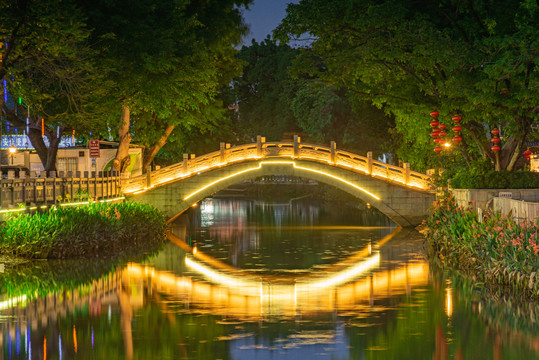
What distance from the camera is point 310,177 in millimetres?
40875

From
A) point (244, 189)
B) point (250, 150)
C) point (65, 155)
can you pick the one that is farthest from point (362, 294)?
point (244, 189)

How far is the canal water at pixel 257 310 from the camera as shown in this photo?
11.9 metres

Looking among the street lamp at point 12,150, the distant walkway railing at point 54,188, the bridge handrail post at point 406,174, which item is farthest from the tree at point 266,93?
the distant walkway railing at point 54,188

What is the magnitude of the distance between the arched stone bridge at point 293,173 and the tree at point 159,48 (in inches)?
107

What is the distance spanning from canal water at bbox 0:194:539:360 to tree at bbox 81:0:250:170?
338 inches

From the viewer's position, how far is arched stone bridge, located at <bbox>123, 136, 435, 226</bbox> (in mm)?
39250

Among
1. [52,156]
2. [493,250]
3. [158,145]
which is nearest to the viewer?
[493,250]

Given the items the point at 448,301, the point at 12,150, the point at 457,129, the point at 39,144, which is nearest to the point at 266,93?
the point at 12,150

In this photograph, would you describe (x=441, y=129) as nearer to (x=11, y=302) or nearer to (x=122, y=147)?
(x=122, y=147)

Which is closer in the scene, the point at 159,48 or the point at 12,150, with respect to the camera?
the point at 159,48

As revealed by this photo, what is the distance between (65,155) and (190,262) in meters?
24.9

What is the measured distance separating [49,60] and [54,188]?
6.36 meters

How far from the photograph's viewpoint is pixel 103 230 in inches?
1099

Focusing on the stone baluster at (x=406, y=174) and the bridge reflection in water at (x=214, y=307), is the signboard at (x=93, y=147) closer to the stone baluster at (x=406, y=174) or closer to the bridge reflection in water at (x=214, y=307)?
the bridge reflection in water at (x=214, y=307)
